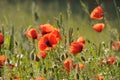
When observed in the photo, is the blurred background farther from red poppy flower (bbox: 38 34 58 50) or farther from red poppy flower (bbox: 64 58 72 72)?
red poppy flower (bbox: 64 58 72 72)

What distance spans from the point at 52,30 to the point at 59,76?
0.31 m

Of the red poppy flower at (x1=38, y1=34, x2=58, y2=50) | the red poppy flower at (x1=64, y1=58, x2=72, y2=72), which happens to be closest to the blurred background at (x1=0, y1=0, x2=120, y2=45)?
the red poppy flower at (x1=38, y1=34, x2=58, y2=50)

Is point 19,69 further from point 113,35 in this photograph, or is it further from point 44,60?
point 113,35

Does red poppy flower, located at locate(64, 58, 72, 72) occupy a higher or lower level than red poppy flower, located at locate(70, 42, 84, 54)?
lower

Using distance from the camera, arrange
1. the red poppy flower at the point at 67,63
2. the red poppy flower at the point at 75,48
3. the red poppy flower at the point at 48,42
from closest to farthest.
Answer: the red poppy flower at the point at 67,63
the red poppy flower at the point at 75,48
the red poppy flower at the point at 48,42

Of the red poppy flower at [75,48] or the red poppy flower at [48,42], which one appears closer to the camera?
the red poppy flower at [75,48]

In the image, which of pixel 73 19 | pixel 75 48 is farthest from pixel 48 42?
pixel 73 19

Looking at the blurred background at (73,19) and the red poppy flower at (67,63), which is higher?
the blurred background at (73,19)

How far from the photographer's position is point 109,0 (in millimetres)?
14078

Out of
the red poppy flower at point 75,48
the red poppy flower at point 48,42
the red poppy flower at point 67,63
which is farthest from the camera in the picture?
the red poppy flower at point 48,42

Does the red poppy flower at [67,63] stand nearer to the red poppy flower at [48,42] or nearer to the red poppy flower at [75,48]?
the red poppy flower at [75,48]

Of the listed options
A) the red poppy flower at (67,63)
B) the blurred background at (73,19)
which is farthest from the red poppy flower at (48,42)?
the red poppy flower at (67,63)

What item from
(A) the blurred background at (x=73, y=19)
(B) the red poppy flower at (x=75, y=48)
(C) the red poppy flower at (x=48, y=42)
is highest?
(A) the blurred background at (x=73, y=19)

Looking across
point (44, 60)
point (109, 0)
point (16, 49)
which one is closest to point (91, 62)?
point (44, 60)
